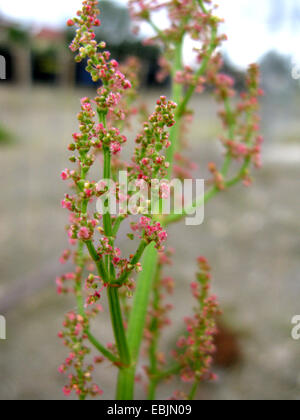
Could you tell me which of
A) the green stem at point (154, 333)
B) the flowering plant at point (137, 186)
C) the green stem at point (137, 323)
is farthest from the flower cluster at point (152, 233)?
the green stem at point (154, 333)

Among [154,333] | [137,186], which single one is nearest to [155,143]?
[137,186]

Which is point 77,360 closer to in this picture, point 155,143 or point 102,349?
point 102,349

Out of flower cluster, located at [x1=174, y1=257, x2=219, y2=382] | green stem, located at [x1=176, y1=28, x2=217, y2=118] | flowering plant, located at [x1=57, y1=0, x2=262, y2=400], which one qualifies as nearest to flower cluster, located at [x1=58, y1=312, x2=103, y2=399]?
flowering plant, located at [x1=57, y1=0, x2=262, y2=400]

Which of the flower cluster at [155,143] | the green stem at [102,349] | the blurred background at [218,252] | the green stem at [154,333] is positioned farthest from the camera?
the blurred background at [218,252]

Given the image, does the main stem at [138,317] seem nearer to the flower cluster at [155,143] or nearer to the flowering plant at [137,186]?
the flowering plant at [137,186]

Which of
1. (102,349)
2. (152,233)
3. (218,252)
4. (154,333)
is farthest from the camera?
(218,252)

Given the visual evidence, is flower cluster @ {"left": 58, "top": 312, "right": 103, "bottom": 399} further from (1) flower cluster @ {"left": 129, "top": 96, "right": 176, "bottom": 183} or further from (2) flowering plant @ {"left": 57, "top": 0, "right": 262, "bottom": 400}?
(1) flower cluster @ {"left": 129, "top": 96, "right": 176, "bottom": 183}
